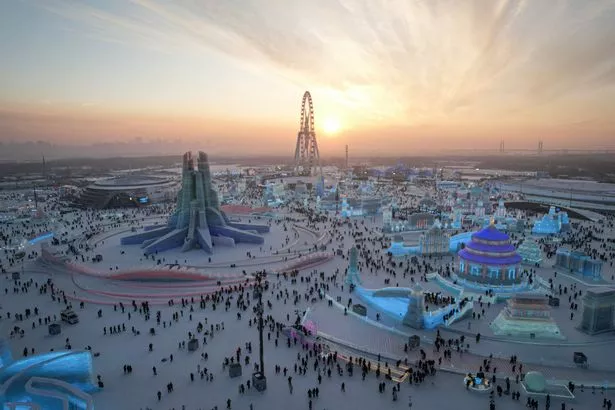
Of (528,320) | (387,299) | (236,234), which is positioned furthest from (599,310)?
(236,234)

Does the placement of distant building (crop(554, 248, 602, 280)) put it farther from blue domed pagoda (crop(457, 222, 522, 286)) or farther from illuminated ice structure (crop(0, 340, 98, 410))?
illuminated ice structure (crop(0, 340, 98, 410))

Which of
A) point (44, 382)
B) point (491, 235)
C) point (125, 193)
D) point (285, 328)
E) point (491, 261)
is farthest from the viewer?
point (125, 193)

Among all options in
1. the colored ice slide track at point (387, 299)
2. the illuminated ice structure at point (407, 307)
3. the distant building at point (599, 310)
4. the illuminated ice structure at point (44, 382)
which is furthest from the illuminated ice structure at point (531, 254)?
the illuminated ice structure at point (44, 382)

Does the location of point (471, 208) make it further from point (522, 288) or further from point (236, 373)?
point (236, 373)

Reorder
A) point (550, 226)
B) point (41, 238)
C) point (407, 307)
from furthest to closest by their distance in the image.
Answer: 1. point (550, 226)
2. point (41, 238)
3. point (407, 307)

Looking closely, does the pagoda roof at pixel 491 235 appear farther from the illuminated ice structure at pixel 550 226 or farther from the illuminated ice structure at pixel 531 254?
the illuminated ice structure at pixel 550 226

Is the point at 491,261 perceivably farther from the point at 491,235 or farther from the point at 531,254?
the point at 531,254

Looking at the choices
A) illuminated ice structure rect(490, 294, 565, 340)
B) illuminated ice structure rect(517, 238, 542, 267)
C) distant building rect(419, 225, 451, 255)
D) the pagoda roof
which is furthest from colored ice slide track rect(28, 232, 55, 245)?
illuminated ice structure rect(517, 238, 542, 267)
